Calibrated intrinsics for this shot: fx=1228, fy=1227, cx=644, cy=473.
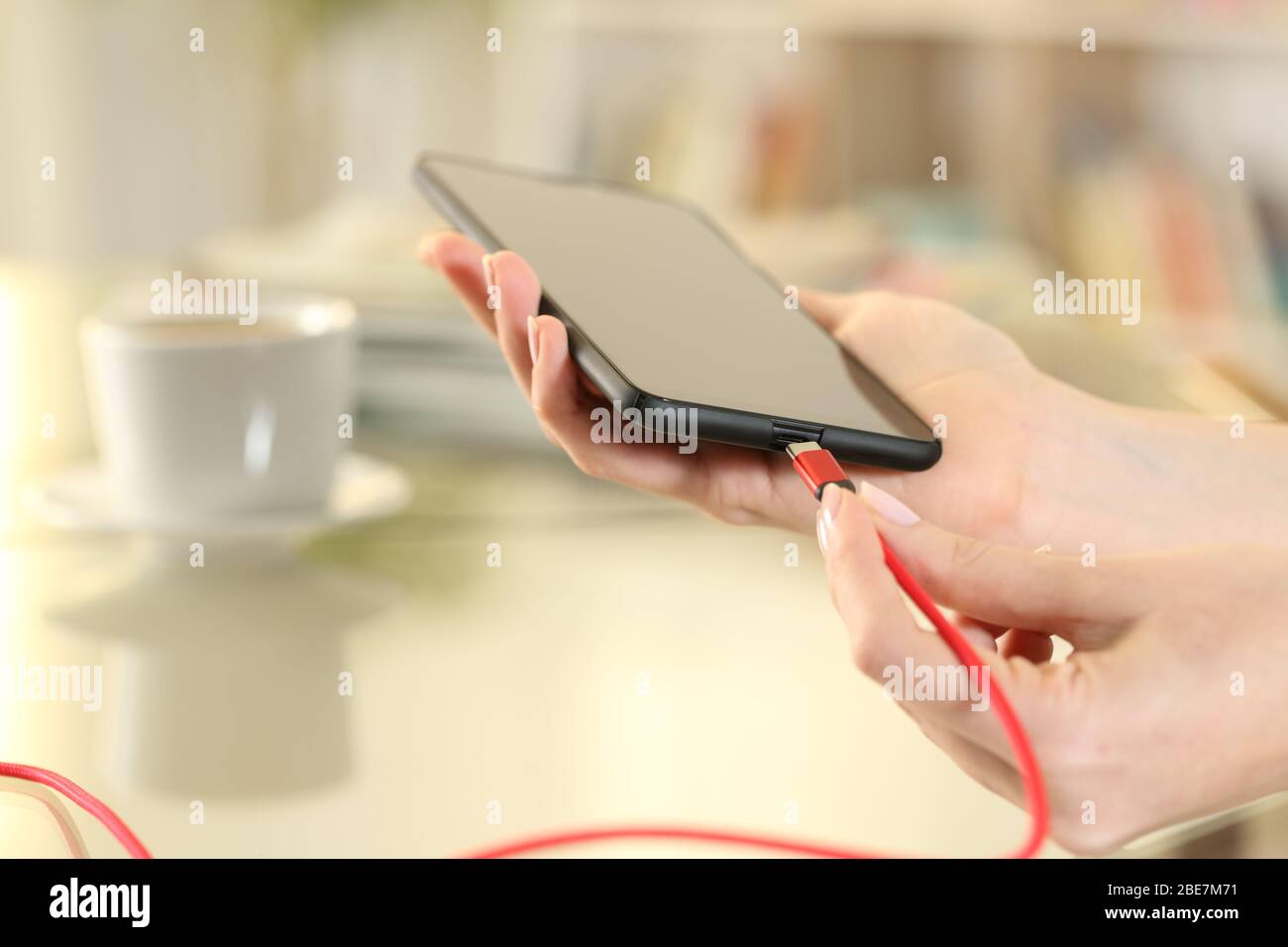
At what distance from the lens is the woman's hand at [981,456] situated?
52cm

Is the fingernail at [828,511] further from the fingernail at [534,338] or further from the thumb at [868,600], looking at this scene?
the fingernail at [534,338]

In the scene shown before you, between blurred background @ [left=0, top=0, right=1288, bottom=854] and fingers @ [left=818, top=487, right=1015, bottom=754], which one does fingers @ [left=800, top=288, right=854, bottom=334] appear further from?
fingers @ [left=818, top=487, right=1015, bottom=754]

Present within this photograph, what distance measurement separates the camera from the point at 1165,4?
212cm

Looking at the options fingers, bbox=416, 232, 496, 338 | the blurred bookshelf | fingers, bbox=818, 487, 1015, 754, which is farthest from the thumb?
the blurred bookshelf

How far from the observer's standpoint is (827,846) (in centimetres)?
41

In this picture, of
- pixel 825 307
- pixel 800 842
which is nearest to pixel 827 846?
pixel 800 842

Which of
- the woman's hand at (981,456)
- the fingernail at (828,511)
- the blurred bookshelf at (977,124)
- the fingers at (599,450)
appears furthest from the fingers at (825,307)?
the blurred bookshelf at (977,124)

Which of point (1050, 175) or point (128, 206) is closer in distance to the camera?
point (1050, 175)

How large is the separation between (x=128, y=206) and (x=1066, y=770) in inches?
103

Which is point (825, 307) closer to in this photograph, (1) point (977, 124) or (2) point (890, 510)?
(2) point (890, 510)

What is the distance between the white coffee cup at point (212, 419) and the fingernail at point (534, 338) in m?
0.17

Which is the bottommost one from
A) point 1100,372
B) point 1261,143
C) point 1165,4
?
point 1100,372
